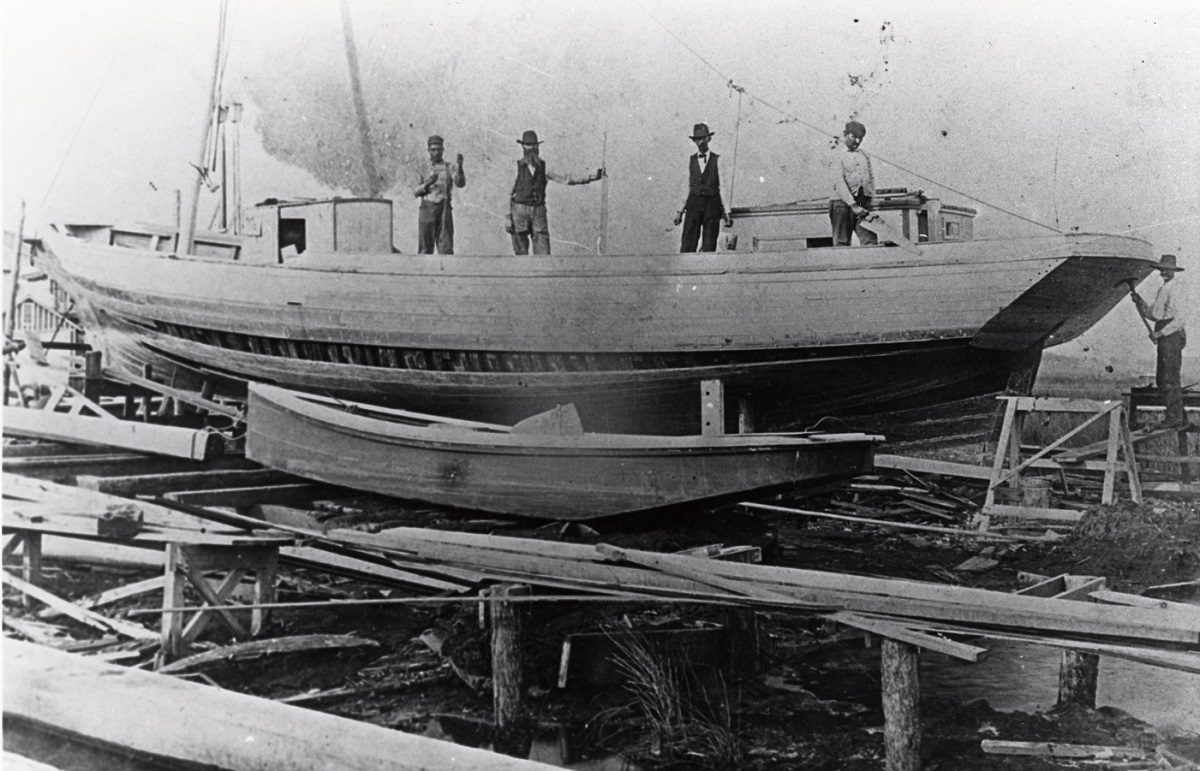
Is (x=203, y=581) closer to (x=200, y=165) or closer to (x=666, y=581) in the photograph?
(x=666, y=581)

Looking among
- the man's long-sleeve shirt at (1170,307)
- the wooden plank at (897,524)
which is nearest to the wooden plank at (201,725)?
the wooden plank at (897,524)

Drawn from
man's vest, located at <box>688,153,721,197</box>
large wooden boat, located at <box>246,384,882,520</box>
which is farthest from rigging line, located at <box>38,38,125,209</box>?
man's vest, located at <box>688,153,721,197</box>

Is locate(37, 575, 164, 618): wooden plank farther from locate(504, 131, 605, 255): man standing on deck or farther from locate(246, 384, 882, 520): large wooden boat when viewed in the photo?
locate(504, 131, 605, 255): man standing on deck

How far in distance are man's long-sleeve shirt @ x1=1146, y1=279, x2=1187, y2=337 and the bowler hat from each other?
0.24ft

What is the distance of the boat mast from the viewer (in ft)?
12.7

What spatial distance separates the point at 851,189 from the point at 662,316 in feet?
3.29

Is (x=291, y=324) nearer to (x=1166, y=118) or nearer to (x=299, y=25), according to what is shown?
(x=299, y=25)

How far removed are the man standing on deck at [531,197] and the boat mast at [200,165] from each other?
50.5 inches

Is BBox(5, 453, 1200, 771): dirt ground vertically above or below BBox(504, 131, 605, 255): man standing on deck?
below

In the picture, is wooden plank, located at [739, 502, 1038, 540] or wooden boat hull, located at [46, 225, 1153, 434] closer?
wooden boat hull, located at [46, 225, 1153, 434]

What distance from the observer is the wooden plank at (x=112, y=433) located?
14.0 feet

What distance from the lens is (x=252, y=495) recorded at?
434cm

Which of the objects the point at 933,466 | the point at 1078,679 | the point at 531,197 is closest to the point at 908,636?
the point at 1078,679

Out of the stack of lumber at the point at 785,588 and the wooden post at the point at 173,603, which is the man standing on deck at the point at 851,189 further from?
the wooden post at the point at 173,603
